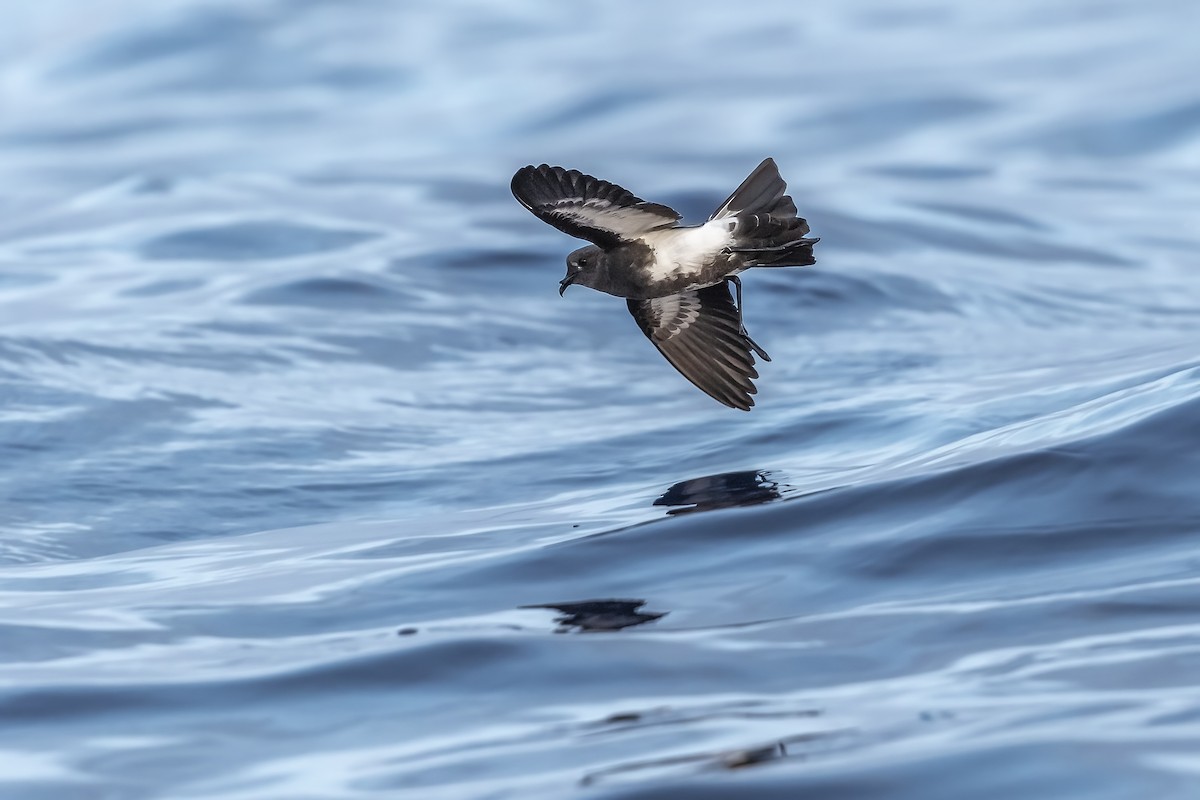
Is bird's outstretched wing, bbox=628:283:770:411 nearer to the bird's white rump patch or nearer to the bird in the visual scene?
the bird

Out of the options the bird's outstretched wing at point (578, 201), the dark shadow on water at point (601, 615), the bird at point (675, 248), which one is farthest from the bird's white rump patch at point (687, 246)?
the dark shadow on water at point (601, 615)

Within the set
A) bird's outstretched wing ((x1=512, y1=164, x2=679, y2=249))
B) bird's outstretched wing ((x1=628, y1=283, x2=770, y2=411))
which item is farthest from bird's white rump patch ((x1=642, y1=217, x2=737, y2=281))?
bird's outstretched wing ((x1=628, y1=283, x2=770, y2=411))

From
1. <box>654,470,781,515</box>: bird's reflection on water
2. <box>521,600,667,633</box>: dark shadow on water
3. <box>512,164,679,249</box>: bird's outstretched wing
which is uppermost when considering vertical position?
<box>512,164,679,249</box>: bird's outstretched wing

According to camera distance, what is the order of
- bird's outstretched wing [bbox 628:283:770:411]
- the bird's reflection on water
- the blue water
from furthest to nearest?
the bird's reflection on water < bird's outstretched wing [bbox 628:283:770:411] < the blue water

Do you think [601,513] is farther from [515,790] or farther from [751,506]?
[515,790]

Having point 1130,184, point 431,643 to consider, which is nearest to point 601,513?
point 431,643

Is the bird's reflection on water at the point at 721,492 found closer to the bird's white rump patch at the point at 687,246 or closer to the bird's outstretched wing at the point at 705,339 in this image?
the bird's outstretched wing at the point at 705,339

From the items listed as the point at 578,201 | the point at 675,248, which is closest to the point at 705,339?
the point at 675,248
